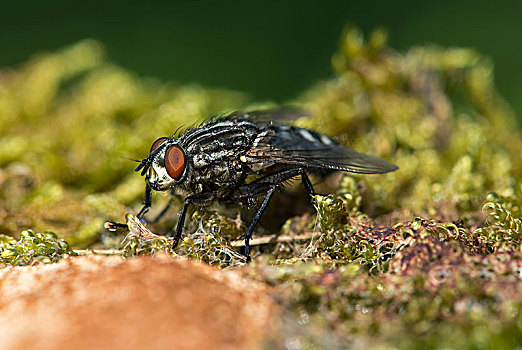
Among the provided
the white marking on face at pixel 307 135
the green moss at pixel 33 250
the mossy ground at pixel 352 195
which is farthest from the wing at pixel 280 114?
the green moss at pixel 33 250

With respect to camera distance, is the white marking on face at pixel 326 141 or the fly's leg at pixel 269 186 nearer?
the fly's leg at pixel 269 186

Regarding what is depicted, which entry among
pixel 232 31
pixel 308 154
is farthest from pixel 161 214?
pixel 232 31

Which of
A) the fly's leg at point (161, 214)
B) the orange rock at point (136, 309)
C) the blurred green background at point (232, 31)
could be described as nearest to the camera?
the orange rock at point (136, 309)

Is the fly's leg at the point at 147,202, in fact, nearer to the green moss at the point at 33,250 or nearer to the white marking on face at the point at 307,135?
the green moss at the point at 33,250

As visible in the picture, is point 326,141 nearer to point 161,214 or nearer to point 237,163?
point 237,163

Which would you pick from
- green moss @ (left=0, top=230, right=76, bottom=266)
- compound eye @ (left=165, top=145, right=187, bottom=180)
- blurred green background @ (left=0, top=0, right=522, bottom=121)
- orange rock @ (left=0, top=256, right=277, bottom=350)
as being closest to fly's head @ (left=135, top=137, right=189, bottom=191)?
compound eye @ (left=165, top=145, right=187, bottom=180)

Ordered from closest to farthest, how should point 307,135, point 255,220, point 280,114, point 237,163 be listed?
point 255,220
point 237,163
point 307,135
point 280,114

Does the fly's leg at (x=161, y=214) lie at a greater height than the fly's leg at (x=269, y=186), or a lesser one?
lesser
